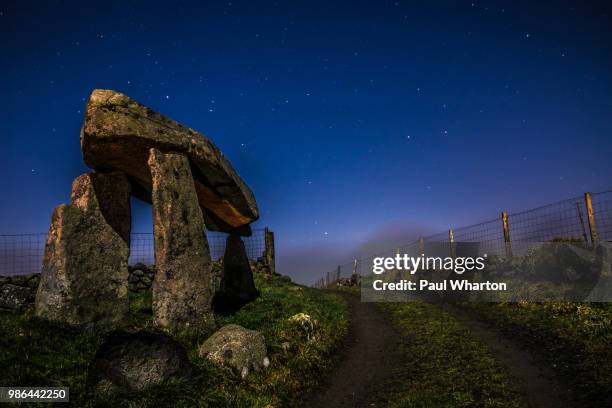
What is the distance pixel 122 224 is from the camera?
979 cm

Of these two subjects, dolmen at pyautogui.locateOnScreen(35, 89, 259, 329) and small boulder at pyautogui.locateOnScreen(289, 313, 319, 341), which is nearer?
dolmen at pyautogui.locateOnScreen(35, 89, 259, 329)

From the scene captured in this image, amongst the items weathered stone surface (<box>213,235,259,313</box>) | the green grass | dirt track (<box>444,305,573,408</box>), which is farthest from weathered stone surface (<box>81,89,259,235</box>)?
dirt track (<box>444,305,573,408</box>)

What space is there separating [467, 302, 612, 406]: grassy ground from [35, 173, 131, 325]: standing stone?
30.7 feet

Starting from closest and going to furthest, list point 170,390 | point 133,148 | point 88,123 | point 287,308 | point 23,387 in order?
point 23,387
point 170,390
point 88,123
point 133,148
point 287,308

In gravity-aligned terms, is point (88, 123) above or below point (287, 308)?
above

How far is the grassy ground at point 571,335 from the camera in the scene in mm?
6469

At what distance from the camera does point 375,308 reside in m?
16.3

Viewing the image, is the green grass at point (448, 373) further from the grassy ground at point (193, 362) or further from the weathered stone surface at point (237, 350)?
the weathered stone surface at point (237, 350)

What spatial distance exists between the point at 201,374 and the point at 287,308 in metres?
5.30

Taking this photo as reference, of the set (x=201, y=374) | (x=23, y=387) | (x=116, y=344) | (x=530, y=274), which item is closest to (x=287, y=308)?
(x=201, y=374)

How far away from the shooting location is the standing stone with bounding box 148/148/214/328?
8180mm

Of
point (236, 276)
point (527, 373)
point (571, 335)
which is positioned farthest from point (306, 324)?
point (571, 335)

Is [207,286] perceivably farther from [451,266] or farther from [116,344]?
[451,266]

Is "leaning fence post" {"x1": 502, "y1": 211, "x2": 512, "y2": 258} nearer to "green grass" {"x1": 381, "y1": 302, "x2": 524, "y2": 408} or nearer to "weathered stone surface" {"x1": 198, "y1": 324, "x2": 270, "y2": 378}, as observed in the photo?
"green grass" {"x1": 381, "y1": 302, "x2": 524, "y2": 408}
